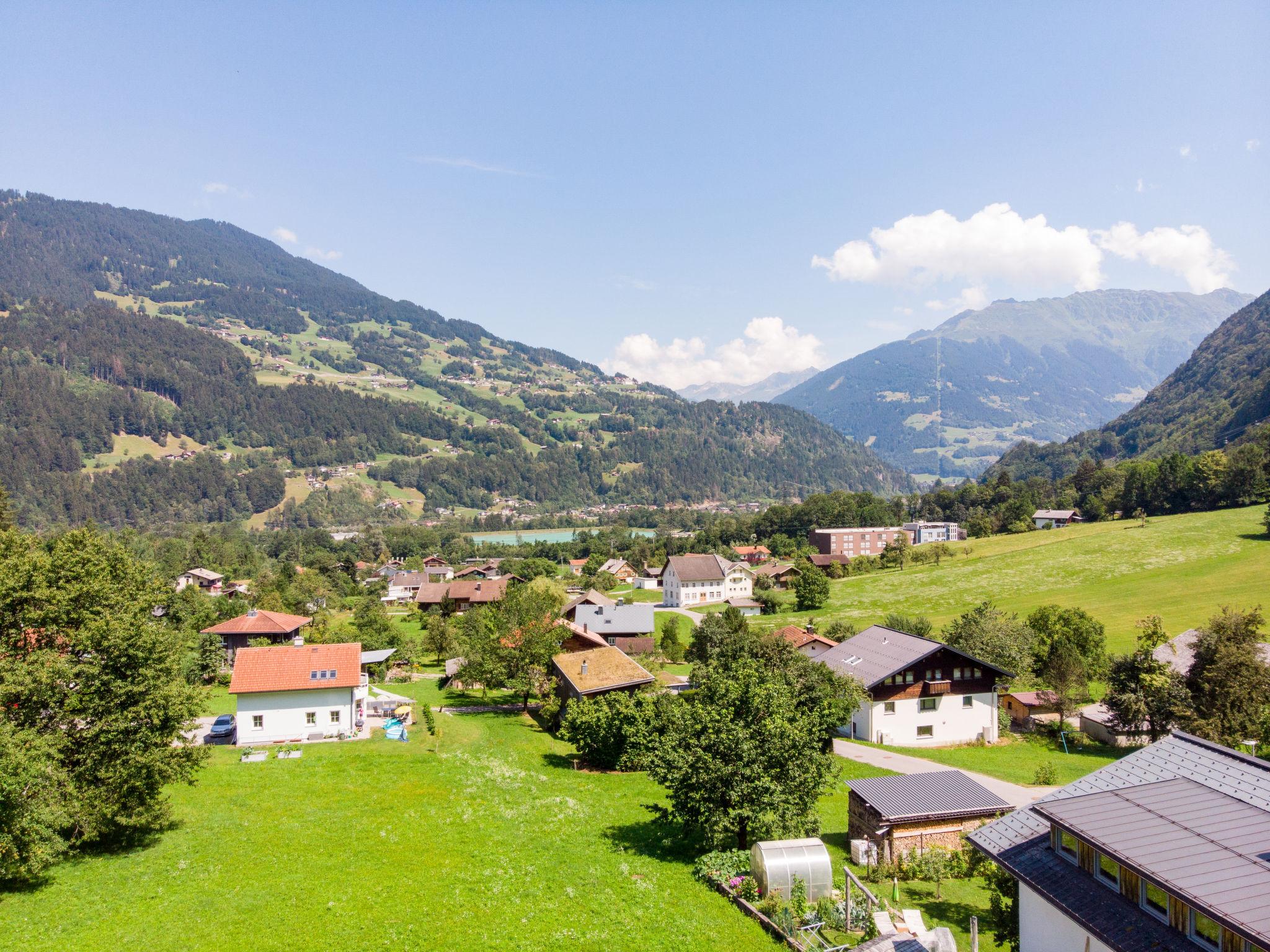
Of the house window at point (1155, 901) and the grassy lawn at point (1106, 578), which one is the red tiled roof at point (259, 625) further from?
the house window at point (1155, 901)

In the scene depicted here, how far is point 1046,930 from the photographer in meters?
12.4

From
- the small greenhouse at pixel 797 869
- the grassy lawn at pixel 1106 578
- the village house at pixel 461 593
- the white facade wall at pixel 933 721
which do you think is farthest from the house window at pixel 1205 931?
the village house at pixel 461 593

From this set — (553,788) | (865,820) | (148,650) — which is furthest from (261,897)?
(865,820)

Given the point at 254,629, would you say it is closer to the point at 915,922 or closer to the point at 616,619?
the point at 616,619

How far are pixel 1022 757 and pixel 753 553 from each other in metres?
101

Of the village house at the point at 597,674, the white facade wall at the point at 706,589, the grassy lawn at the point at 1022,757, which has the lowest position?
the white facade wall at the point at 706,589

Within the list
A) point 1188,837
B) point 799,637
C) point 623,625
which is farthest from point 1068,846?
point 623,625

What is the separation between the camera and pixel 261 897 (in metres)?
17.4

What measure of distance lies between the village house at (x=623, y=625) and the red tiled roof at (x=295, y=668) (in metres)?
32.7

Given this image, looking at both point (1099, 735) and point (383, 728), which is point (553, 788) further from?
point (1099, 735)

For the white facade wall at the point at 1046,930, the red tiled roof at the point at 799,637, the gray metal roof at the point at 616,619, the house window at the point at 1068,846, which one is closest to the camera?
the white facade wall at the point at 1046,930

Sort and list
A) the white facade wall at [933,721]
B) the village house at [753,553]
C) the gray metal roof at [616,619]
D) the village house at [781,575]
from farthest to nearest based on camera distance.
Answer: the village house at [753,553] < the village house at [781,575] < the gray metal roof at [616,619] < the white facade wall at [933,721]

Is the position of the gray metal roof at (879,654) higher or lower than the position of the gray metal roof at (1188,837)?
lower

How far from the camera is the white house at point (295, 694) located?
115 ft
